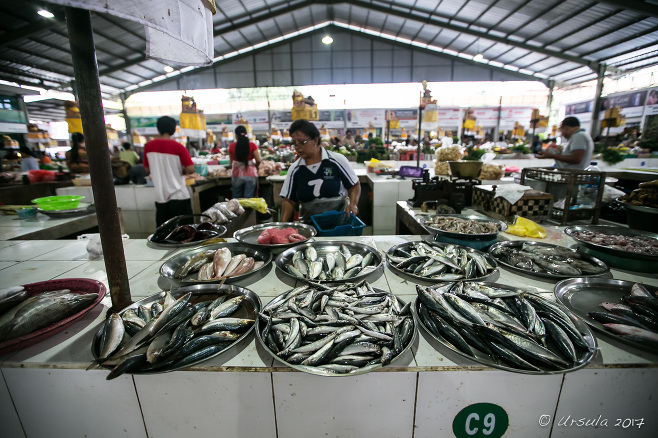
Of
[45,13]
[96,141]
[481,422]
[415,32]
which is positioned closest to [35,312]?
[96,141]

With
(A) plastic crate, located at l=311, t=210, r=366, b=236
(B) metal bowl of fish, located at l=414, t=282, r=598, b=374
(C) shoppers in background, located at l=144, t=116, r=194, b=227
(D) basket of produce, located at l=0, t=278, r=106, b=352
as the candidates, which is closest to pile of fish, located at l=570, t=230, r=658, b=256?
(B) metal bowl of fish, located at l=414, t=282, r=598, b=374

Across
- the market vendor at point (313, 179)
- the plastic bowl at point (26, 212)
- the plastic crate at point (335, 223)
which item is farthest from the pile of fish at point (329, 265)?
the plastic bowl at point (26, 212)

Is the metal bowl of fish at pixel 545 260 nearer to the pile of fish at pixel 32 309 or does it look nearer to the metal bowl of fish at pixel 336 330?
the metal bowl of fish at pixel 336 330

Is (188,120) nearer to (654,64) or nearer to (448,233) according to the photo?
(448,233)

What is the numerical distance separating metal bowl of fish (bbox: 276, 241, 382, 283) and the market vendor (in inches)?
44.5

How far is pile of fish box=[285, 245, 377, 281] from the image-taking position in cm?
200

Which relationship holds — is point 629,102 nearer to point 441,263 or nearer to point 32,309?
point 441,263

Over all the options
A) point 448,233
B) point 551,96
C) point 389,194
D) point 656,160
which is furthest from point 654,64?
point 448,233

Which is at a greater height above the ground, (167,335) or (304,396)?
(167,335)

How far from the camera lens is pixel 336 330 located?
143cm

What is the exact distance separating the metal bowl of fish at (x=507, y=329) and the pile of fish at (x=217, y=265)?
46.5 inches

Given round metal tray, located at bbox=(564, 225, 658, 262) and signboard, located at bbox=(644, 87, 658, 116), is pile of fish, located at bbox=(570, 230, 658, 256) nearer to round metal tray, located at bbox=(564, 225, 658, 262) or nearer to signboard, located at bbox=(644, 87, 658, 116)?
round metal tray, located at bbox=(564, 225, 658, 262)

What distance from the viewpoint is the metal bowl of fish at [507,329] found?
126 centimetres

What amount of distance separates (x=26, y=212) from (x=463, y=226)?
524 centimetres
